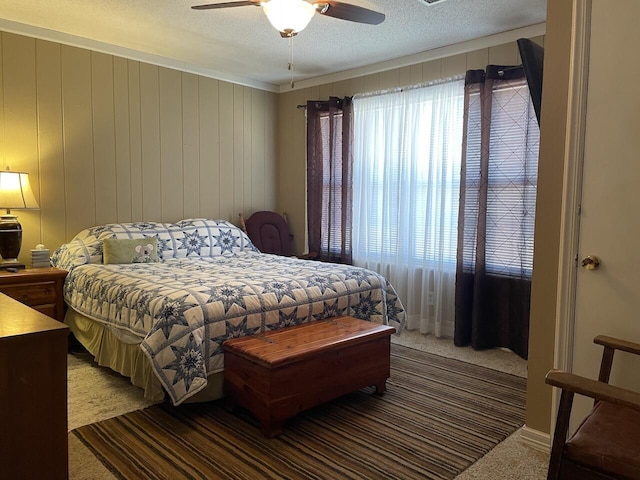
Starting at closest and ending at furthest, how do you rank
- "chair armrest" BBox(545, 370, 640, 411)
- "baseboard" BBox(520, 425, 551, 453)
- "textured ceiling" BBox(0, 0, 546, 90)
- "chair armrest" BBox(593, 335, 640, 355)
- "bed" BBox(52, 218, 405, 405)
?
1. "chair armrest" BBox(545, 370, 640, 411)
2. "chair armrest" BBox(593, 335, 640, 355)
3. "baseboard" BBox(520, 425, 551, 453)
4. "bed" BBox(52, 218, 405, 405)
5. "textured ceiling" BBox(0, 0, 546, 90)

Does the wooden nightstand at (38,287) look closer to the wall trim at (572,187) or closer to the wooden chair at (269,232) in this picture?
the wooden chair at (269,232)

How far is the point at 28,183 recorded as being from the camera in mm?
3613

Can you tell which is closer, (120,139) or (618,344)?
(618,344)

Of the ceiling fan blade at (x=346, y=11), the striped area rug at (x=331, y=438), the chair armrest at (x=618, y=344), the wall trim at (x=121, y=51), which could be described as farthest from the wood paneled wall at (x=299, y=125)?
the chair armrest at (x=618, y=344)

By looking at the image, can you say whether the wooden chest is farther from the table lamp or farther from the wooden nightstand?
the table lamp

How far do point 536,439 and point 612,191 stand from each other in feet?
3.98

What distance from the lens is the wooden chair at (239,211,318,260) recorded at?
16.8 feet

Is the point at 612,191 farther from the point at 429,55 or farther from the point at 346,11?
the point at 429,55

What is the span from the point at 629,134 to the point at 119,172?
3886mm

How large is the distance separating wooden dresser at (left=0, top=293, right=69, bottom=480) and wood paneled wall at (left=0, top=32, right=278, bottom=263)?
109 inches

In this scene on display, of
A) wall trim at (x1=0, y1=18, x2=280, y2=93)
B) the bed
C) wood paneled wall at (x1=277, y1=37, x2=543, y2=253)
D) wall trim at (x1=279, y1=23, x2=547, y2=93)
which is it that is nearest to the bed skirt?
the bed

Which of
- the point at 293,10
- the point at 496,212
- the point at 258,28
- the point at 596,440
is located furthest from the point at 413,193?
the point at 596,440

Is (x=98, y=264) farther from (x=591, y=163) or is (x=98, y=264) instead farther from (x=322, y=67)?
(x=591, y=163)

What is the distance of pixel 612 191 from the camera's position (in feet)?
6.45
